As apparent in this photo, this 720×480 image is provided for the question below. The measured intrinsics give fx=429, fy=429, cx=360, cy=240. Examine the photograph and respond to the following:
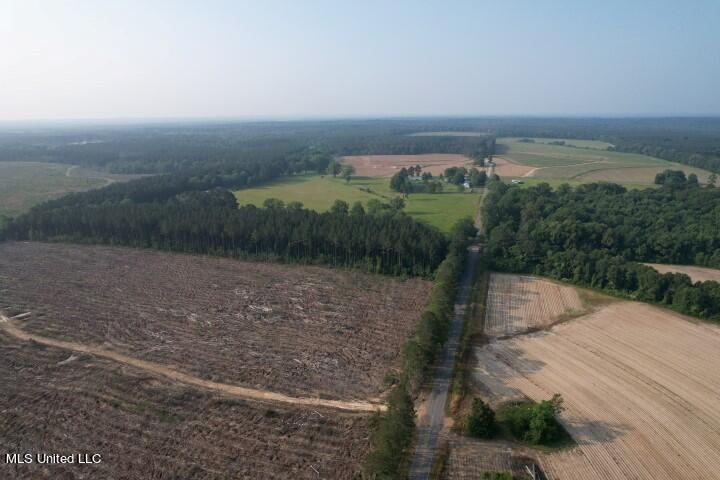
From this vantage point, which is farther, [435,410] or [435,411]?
[435,410]

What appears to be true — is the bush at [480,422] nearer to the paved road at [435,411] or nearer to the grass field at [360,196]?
the paved road at [435,411]

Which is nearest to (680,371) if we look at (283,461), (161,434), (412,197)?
(283,461)

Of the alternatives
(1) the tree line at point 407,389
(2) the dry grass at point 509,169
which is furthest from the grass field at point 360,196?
(1) the tree line at point 407,389

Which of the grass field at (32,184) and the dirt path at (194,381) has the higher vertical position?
Result: the grass field at (32,184)

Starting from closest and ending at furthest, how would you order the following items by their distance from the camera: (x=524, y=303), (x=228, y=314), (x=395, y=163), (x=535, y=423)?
(x=535, y=423)
(x=228, y=314)
(x=524, y=303)
(x=395, y=163)

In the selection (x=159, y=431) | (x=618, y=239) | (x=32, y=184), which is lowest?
(x=159, y=431)

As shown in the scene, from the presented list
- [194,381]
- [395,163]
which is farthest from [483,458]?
[395,163]

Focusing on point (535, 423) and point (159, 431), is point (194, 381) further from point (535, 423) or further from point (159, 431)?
point (535, 423)
